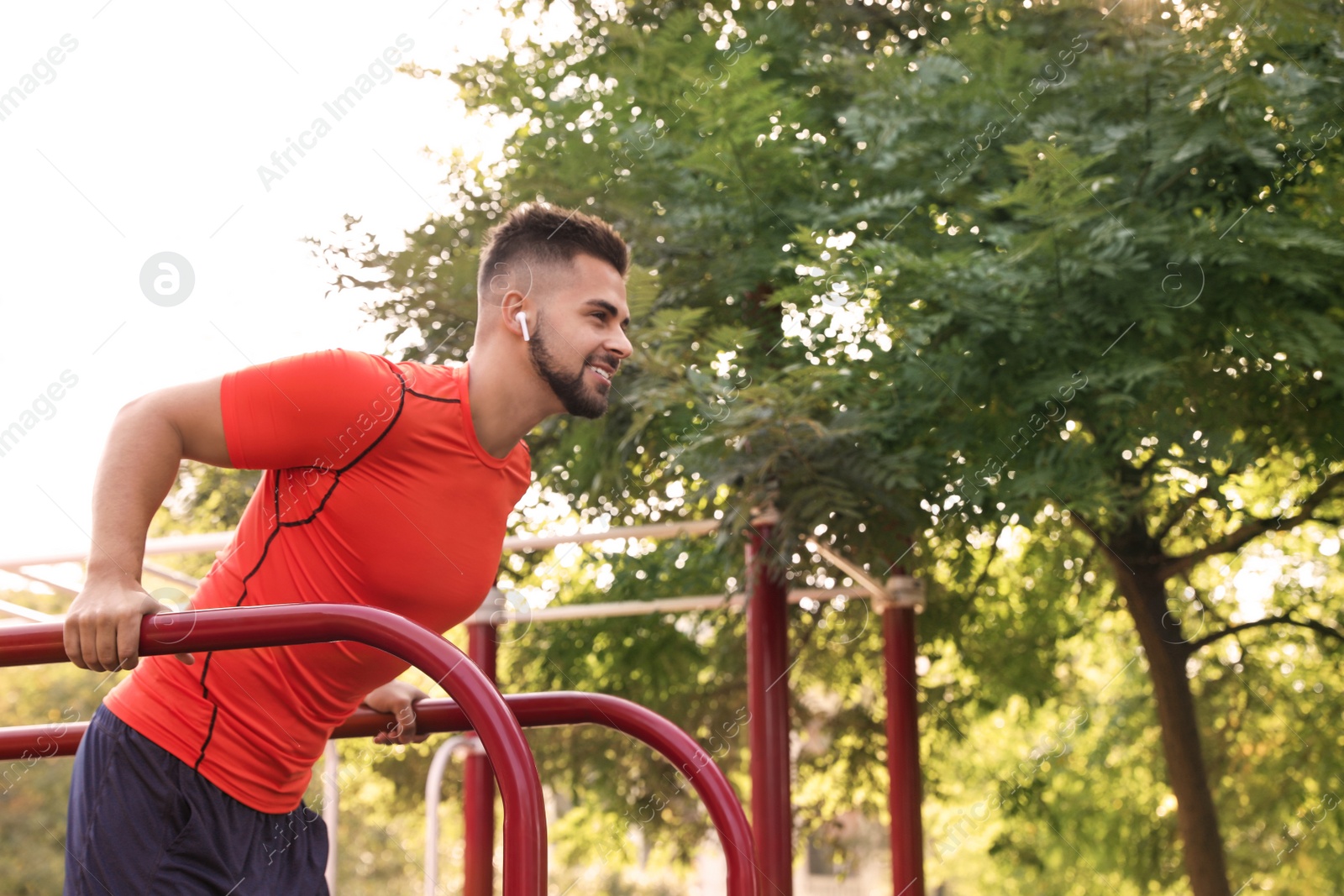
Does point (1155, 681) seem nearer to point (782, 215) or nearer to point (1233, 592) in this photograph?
point (1233, 592)

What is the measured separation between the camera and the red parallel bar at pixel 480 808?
4.92 meters

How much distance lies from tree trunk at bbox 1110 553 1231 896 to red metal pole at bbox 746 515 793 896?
1.90 m

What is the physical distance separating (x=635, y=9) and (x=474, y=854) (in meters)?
3.70

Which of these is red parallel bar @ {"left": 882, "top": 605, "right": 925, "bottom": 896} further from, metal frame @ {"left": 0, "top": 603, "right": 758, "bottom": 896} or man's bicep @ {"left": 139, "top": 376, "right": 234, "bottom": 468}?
man's bicep @ {"left": 139, "top": 376, "right": 234, "bottom": 468}

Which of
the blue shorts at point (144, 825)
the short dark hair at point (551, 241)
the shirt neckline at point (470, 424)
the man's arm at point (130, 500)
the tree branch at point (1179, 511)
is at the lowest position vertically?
the blue shorts at point (144, 825)

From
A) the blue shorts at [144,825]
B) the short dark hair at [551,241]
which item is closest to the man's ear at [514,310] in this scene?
the short dark hair at [551,241]

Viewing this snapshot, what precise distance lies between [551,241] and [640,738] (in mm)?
1049

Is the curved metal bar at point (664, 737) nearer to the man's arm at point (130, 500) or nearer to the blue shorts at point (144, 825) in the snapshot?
the blue shorts at point (144, 825)

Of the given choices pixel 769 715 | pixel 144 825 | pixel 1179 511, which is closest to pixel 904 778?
pixel 769 715

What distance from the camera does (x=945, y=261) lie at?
413 centimetres

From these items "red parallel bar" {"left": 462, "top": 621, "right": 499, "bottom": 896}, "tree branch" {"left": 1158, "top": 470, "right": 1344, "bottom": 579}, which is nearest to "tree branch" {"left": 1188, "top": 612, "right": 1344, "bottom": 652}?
"tree branch" {"left": 1158, "top": 470, "right": 1344, "bottom": 579}

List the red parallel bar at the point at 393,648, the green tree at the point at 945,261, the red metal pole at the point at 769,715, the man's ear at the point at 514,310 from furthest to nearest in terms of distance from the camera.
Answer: the red metal pole at the point at 769,715, the green tree at the point at 945,261, the man's ear at the point at 514,310, the red parallel bar at the point at 393,648

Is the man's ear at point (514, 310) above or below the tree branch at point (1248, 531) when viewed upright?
below

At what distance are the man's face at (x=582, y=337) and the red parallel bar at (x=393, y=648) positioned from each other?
0.72m
